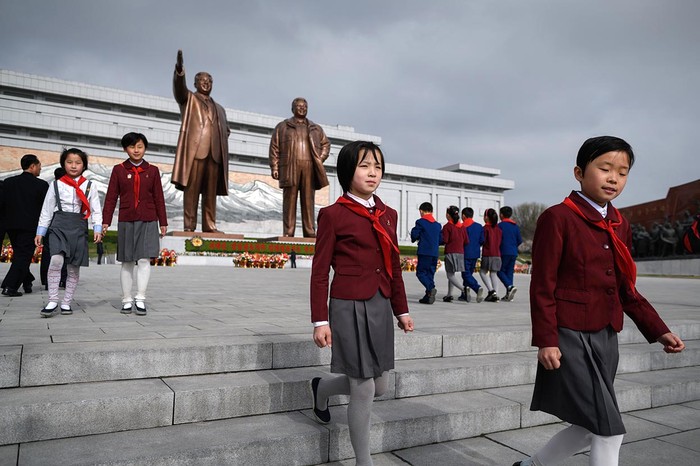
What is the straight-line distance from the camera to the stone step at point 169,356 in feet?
8.74

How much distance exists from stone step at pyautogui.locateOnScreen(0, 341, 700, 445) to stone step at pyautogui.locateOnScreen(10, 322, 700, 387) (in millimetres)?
62

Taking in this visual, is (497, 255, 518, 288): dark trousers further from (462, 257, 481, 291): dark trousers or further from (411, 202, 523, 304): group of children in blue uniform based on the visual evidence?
(462, 257, 481, 291): dark trousers

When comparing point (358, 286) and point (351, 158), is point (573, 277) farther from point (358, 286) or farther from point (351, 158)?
point (351, 158)

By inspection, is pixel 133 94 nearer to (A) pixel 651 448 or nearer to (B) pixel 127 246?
(B) pixel 127 246

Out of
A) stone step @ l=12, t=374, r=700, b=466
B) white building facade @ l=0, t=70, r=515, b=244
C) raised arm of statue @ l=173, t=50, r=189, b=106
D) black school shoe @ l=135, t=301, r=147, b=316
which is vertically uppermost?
white building facade @ l=0, t=70, r=515, b=244

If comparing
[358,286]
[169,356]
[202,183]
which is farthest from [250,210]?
[358,286]

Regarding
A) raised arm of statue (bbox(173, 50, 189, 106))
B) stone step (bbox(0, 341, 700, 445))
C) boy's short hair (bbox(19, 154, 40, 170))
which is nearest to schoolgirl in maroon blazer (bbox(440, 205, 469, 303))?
stone step (bbox(0, 341, 700, 445))

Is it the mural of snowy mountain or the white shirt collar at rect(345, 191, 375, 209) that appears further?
the mural of snowy mountain

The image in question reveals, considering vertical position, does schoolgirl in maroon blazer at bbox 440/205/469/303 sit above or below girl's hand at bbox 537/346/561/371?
above

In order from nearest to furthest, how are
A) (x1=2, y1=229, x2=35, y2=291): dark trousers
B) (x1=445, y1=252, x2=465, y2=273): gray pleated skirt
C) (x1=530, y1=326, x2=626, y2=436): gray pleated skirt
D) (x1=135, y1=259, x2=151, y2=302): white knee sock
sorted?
(x1=530, y1=326, x2=626, y2=436): gray pleated skirt < (x1=135, y1=259, x2=151, y2=302): white knee sock < (x1=2, y1=229, x2=35, y2=291): dark trousers < (x1=445, y1=252, x2=465, y2=273): gray pleated skirt

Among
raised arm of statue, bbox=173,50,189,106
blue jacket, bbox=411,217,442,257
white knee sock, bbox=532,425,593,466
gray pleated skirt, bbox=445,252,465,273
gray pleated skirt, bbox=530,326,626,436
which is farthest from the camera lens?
raised arm of statue, bbox=173,50,189,106

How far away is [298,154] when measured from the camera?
17266mm

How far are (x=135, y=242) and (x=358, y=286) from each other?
310 cm

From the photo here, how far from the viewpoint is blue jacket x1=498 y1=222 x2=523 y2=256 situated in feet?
26.4
